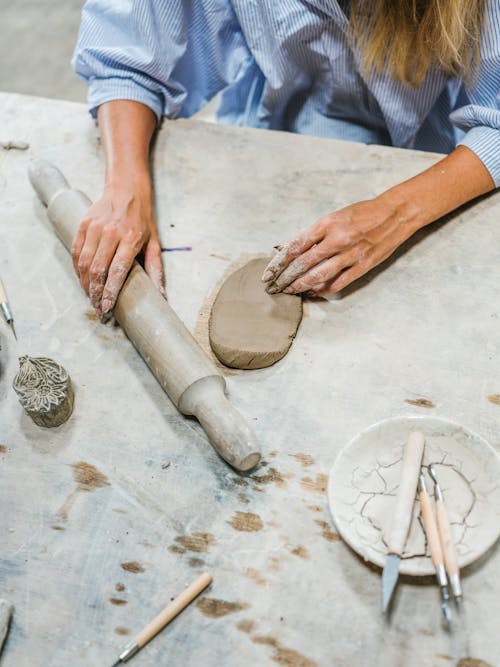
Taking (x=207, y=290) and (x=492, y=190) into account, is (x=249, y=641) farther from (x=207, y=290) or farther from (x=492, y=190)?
(x=492, y=190)

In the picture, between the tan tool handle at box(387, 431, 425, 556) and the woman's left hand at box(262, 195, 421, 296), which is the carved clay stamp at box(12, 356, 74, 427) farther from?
the tan tool handle at box(387, 431, 425, 556)

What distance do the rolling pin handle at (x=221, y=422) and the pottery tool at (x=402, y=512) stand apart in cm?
28

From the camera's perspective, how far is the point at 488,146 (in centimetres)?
161

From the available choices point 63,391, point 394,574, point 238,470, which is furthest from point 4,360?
point 394,574

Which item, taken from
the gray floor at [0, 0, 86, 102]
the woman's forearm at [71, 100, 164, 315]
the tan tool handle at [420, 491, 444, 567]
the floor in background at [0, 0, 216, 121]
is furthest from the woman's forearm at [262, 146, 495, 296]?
the gray floor at [0, 0, 86, 102]

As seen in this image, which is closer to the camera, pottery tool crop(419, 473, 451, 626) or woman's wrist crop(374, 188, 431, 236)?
pottery tool crop(419, 473, 451, 626)

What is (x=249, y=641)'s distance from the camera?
1.08 metres

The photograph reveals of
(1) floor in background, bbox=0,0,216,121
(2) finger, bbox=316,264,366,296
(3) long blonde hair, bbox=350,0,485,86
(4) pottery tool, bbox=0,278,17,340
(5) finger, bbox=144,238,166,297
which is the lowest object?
(1) floor in background, bbox=0,0,216,121

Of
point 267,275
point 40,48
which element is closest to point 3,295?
point 267,275

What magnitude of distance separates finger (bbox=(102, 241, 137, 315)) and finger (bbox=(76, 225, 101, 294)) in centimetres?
6

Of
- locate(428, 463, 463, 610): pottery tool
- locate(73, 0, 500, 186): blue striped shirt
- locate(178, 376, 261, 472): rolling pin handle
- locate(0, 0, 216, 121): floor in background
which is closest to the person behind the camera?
locate(428, 463, 463, 610): pottery tool

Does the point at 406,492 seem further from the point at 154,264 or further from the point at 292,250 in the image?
the point at 154,264

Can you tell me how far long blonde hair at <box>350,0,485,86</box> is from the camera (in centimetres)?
145

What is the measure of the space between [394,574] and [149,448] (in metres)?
0.54
